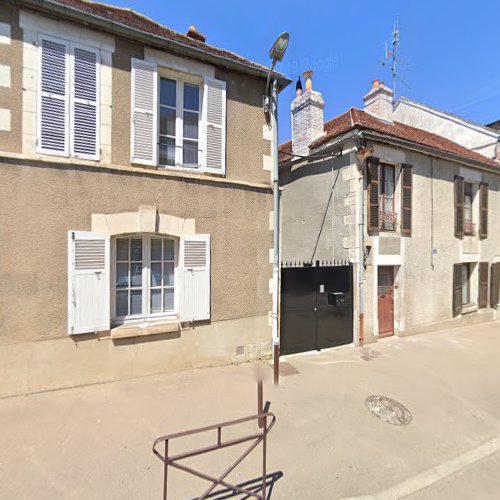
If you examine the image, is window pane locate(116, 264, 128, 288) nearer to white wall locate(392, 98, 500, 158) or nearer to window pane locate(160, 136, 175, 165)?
window pane locate(160, 136, 175, 165)

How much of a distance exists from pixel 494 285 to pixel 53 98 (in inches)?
519

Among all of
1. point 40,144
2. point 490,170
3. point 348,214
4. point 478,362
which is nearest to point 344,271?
point 348,214

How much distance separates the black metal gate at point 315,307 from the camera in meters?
6.30

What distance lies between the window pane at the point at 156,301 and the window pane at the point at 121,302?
0.41 metres

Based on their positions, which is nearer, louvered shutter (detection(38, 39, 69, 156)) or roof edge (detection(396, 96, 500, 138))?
louvered shutter (detection(38, 39, 69, 156))

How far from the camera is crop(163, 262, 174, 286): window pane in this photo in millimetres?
5160

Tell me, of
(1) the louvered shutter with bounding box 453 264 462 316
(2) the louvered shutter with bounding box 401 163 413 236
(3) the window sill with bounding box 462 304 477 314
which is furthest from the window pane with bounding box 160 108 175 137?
(3) the window sill with bounding box 462 304 477 314

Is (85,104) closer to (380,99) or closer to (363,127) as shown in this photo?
(363,127)

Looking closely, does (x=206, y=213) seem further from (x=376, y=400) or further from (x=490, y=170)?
(x=490, y=170)

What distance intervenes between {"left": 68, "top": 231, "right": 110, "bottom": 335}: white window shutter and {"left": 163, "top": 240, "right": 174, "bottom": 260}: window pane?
93cm

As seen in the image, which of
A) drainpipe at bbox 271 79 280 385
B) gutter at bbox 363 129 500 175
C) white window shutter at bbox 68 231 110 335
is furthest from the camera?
gutter at bbox 363 129 500 175

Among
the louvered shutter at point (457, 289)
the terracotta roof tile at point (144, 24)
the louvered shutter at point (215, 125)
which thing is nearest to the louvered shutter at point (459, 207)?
the louvered shutter at point (457, 289)

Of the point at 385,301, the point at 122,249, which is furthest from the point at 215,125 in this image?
the point at 385,301

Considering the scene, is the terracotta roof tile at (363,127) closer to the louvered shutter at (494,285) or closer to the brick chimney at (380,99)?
the brick chimney at (380,99)
